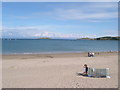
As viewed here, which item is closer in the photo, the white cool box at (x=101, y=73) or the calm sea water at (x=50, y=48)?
the white cool box at (x=101, y=73)

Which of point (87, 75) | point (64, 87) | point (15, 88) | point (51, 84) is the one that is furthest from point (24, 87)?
point (87, 75)

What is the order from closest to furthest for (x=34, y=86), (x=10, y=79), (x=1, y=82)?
(x=34, y=86) → (x=1, y=82) → (x=10, y=79)

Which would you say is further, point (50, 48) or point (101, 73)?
point (50, 48)

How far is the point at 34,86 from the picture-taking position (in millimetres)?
11828

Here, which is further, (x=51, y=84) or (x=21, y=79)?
(x=21, y=79)

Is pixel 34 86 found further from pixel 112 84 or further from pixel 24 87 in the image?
pixel 112 84

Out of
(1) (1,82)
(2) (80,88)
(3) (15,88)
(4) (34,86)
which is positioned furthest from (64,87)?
(1) (1,82)

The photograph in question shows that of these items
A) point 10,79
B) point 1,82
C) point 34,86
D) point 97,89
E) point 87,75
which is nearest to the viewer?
point 97,89

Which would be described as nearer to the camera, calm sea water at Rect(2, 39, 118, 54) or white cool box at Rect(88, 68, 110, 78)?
white cool box at Rect(88, 68, 110, 78)

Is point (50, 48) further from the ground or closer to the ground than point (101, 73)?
further from the ground

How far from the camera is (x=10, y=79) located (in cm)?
1411

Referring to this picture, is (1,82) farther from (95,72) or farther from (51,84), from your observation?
(95,72)

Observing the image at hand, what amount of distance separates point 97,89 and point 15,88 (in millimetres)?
5089

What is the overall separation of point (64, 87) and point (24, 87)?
2578 mm
